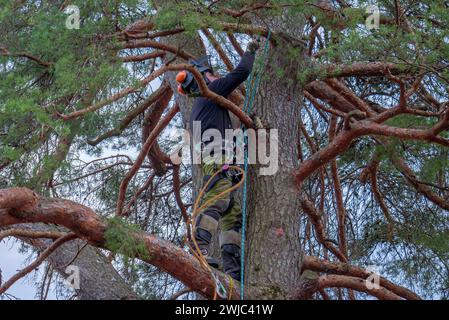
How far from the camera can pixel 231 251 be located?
5.22 metres

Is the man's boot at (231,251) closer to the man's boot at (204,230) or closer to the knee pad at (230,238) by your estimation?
the knee pad at (230,238)

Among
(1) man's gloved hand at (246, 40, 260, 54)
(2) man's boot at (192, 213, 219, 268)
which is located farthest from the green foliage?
(1) man's gloved hand at (246, 40, 260, 54)

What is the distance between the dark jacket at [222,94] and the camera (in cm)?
516

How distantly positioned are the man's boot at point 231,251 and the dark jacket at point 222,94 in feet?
2.15

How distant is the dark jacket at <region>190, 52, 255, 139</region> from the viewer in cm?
516

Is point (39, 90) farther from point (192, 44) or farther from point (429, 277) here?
point (429, 277)

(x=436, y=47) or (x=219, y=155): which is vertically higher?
(x=436, y=47)

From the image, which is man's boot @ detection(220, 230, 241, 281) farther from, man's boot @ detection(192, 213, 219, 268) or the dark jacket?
the dark jacket

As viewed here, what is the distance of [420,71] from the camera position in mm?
4965

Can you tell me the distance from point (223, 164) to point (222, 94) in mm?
462
